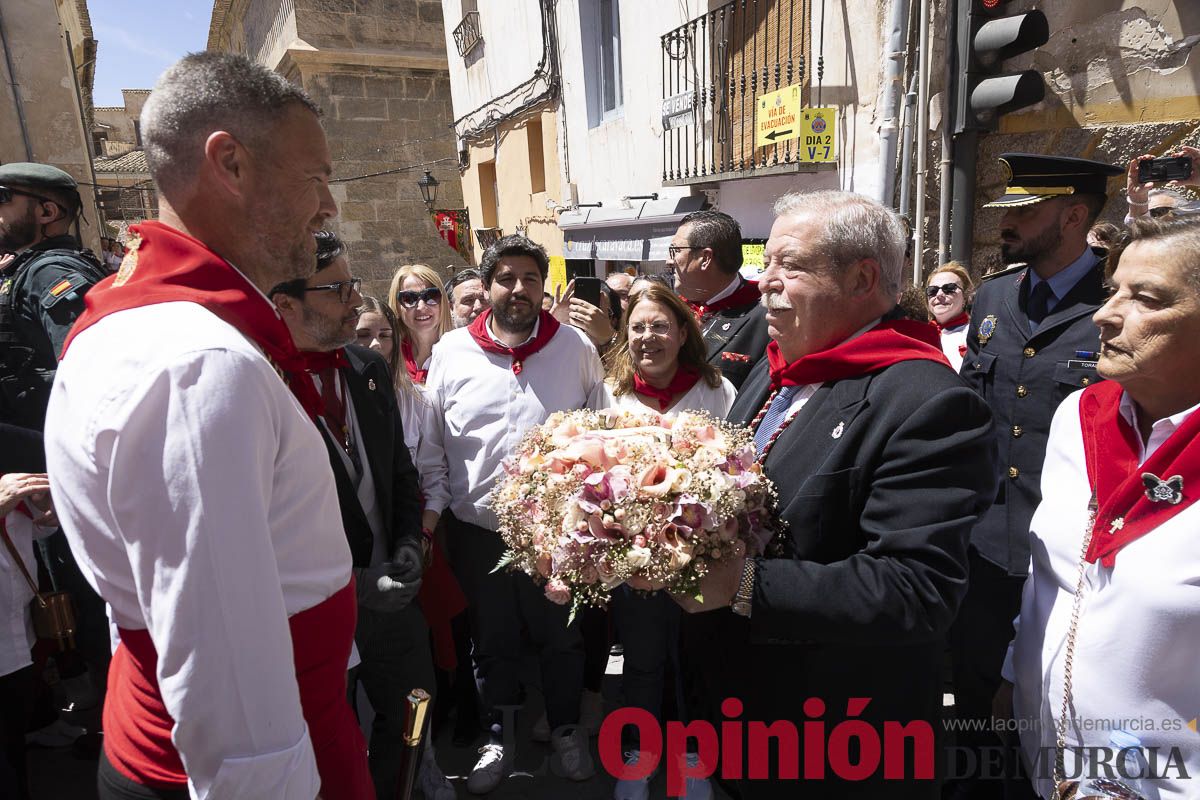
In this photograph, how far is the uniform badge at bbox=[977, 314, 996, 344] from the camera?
10.2ft

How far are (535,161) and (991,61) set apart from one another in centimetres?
924

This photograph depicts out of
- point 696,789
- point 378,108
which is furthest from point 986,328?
point 378,108

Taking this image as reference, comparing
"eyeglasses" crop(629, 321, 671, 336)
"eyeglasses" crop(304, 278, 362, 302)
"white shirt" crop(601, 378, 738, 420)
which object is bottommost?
"white shirt" crop(601, 378, 738, 420)

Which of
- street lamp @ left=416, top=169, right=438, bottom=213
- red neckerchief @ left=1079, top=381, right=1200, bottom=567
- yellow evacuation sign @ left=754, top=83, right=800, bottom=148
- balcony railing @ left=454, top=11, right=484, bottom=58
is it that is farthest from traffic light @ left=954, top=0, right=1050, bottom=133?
street lamp @ left=416, top=169, right=438, bottom=213

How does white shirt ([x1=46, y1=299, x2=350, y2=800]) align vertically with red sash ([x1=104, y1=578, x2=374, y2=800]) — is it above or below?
above

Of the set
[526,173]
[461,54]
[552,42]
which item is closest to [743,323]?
[552,42]

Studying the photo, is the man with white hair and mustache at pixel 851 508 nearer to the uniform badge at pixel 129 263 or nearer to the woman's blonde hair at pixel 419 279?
the uniform badge at pixel 129 263

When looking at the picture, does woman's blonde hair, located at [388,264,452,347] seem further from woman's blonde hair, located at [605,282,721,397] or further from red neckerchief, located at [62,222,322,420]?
red neckerchief, located at [62,222,322,420]

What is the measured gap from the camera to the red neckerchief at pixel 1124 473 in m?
1.60

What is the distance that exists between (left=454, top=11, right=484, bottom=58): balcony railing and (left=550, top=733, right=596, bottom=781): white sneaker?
13054 mm

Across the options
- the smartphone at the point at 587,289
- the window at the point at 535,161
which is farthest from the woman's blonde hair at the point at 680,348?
the window at the point at 535,161

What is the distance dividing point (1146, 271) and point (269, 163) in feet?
6.89

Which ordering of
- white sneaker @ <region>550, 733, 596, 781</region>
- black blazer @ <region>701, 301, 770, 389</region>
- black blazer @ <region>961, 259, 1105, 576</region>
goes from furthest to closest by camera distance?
black blazer @ <region>701, 301, 770, 389</region> < white sneaker @ <region>550, 733, 596, 781</region> < black blazer @ <region>961, 259, 1105, 576</region>

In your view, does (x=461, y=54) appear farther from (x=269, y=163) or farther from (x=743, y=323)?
(x=269, y=163)
